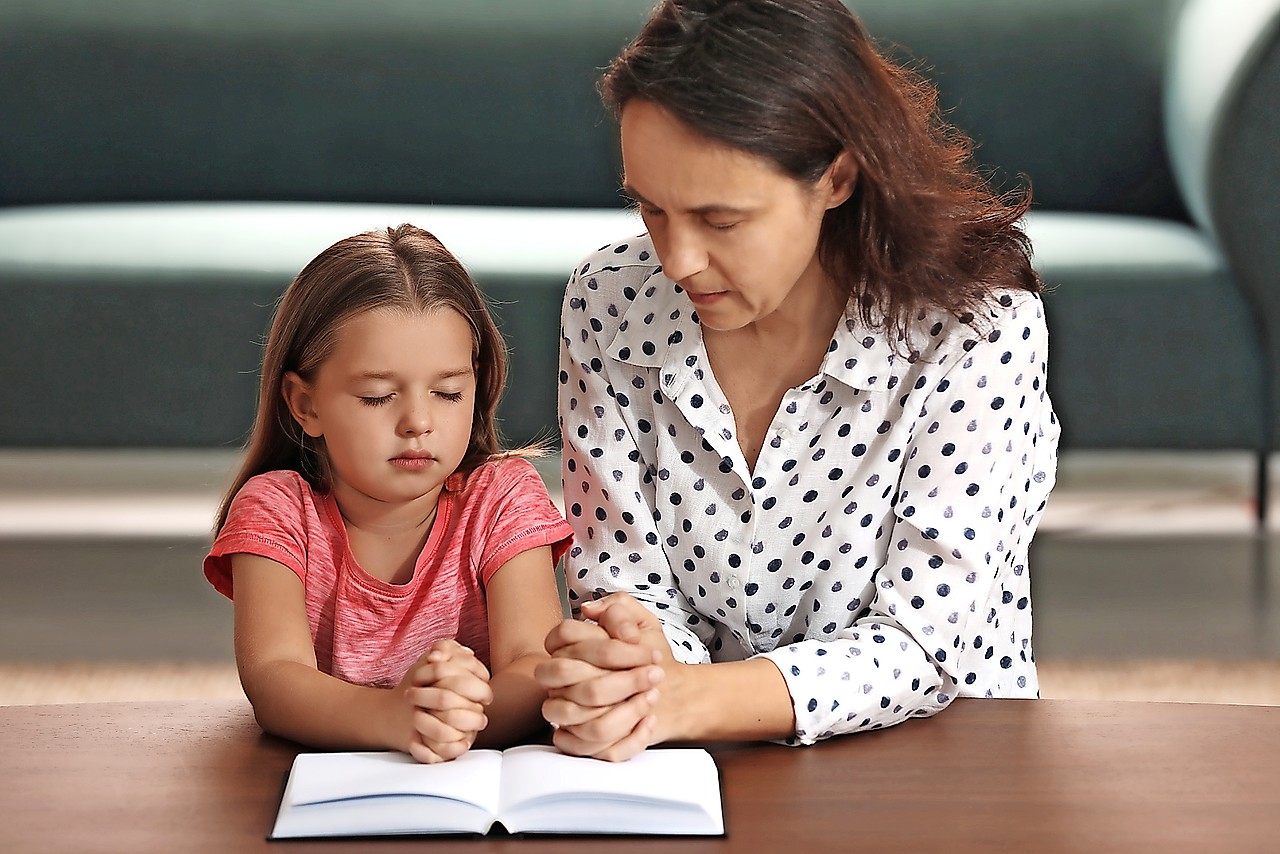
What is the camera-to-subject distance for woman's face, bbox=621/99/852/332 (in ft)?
3.72

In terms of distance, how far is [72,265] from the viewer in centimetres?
252

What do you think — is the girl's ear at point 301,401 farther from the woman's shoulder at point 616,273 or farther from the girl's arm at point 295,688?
the woman's shoulder at point 616,273

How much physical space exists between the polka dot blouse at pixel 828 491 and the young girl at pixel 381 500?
9 centimetres

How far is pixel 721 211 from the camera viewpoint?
115 cm

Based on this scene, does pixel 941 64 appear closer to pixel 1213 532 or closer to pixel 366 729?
pixel 1213 532

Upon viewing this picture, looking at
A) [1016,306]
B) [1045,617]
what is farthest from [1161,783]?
[1045,617]

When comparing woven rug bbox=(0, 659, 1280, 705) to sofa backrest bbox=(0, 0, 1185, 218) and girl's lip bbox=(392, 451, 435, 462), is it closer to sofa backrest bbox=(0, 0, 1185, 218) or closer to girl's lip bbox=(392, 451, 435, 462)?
girl's lip bbox=(392, 451, 435, 462)

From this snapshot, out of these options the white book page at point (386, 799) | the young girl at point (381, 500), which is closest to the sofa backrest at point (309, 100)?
the young girl at point (381, 500)

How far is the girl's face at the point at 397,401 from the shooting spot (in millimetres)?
1240

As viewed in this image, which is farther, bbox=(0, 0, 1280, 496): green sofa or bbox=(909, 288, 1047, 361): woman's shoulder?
bbox=(0, 0, 1280, 496): green sofa

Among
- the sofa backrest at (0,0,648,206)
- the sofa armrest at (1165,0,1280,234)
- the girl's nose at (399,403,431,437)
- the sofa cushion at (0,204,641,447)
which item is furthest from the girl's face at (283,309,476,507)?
the sofa backrest at (0,0,648,206)

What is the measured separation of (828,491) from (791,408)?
0.07 metres

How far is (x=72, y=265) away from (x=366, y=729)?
5.66 feet

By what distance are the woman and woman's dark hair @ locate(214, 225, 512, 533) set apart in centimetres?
8
